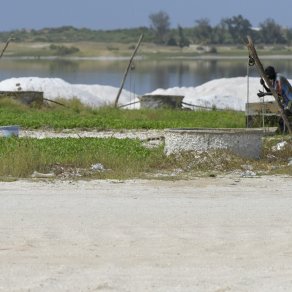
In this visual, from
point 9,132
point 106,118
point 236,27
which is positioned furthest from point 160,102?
point 236,27

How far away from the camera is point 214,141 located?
11.2 m

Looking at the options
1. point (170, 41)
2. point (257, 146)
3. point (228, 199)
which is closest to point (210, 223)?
point (228, 199)

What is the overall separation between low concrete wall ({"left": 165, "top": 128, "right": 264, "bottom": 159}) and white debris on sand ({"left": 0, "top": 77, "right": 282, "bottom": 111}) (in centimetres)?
1077

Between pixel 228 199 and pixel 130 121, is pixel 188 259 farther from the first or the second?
pixel 130 121

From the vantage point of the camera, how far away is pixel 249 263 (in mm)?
6719

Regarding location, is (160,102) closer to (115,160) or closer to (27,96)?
(27,96)

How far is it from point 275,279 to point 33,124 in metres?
10.3

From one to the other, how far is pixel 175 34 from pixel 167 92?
79.7 metres

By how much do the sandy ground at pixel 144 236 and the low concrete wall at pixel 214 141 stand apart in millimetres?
1343

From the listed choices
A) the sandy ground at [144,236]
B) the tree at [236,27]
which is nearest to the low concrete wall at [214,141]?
the sandy ground at [144,236]

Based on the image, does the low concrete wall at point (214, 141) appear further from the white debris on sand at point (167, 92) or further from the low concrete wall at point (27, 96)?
the white debris on sand at point (167, 92)

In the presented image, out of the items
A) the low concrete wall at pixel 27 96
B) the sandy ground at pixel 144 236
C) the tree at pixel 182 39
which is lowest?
the sandy ground at pixel 144 236

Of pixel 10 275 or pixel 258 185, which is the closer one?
pixel 10 275

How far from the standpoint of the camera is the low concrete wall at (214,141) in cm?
1119
